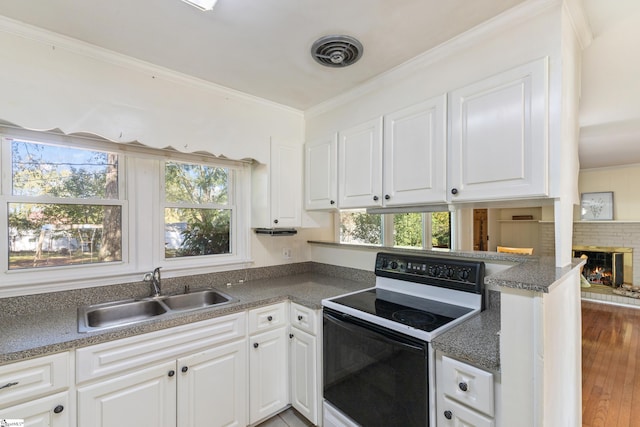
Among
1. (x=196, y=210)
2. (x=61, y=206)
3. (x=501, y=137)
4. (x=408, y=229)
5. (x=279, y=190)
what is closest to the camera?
(x=501, y=137)

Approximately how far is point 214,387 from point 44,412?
0.75 metres

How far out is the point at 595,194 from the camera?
540 cm

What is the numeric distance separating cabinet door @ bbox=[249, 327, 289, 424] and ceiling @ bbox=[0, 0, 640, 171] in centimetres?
177

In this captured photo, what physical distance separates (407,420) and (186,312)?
1276 millimetres

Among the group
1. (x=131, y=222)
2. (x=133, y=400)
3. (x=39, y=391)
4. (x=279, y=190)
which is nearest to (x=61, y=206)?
(x=131, y=222)

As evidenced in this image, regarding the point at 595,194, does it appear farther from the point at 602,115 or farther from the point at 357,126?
the point at 357,126

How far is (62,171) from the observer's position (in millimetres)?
1783

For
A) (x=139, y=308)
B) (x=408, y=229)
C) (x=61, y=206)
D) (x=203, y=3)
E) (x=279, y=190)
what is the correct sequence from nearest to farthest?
1. (x=203, y=3)
2. (x=61, y=206)
3. (x=139, y=308)
4. (x=279, y=190)
5. (x=408, y=229)

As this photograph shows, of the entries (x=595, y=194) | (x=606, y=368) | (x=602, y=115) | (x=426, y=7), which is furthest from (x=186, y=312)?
(x=595, y=194)

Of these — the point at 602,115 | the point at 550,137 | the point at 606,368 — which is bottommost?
the point at 606,368

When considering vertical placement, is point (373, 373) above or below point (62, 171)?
below

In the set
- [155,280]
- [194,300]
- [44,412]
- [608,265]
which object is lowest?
[608,265]

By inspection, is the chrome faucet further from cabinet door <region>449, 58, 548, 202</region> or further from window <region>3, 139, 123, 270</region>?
cabinet door <region>449, 58, 548, 202</region>

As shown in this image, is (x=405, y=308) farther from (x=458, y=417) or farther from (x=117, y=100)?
(x=117, y=100)
